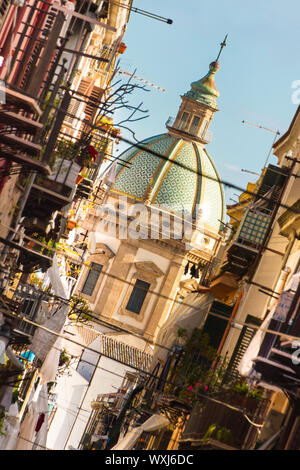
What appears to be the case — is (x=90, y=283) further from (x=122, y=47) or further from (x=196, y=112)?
(x=122, y=47)

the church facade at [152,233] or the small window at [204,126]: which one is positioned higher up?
the small window at [204,126]

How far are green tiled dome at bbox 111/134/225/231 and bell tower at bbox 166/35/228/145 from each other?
644 mm

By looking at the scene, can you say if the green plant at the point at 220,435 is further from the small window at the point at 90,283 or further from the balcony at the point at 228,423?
the small window at the point at 90,283

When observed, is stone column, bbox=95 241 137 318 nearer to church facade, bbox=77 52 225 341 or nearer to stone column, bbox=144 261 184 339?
church facade, bbox=77 52 225 341

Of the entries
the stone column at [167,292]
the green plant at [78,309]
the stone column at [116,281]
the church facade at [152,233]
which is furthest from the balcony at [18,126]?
the stone column at [167,292]

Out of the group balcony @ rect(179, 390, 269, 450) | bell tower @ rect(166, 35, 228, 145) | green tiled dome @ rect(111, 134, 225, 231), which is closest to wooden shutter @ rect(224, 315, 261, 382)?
balcony @ rect(179, 390, 269, 450)

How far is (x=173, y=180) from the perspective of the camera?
78.2m

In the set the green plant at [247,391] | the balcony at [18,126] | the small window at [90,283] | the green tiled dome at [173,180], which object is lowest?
the small window at [90,283]

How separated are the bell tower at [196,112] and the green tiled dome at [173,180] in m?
0.64

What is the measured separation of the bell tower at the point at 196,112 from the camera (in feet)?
264

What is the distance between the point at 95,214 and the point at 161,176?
10366mm

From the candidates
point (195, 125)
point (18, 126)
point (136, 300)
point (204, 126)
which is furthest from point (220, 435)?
point (204, 126)

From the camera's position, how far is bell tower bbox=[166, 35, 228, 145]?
80.6m

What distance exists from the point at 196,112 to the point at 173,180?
6.07 m
